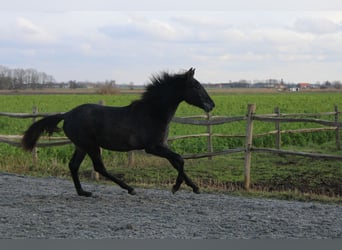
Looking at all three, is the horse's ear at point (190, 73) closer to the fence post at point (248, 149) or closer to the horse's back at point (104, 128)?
the horse's back at point (104, 128)

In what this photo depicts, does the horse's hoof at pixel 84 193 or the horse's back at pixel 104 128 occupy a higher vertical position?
the horse's back at pixel 104 128

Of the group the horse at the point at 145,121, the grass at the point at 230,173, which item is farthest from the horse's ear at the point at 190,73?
the grass at the point at 230,173

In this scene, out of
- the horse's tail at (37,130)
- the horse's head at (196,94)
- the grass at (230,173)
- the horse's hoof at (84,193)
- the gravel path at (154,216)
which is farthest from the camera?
the grass at (230,173)

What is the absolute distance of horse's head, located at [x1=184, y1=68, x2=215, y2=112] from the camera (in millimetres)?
7102

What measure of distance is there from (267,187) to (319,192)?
0.88m

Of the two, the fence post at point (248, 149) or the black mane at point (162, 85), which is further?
the fence post at point (248, 149)

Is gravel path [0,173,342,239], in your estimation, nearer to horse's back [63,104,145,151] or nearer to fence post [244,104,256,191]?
horse's back [63,104,145,151]

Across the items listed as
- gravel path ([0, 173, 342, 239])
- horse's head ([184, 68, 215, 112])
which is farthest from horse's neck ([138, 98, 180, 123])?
gravel path ([0, 173, 342, 239])

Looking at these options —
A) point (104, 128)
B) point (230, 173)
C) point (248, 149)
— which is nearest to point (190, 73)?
point (104, 128)

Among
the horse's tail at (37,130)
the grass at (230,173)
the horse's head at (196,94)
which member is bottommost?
the grass at (230,173)

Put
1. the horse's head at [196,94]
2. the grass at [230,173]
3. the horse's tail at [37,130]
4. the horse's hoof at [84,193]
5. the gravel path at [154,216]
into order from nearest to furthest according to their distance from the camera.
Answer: the gravel path at [154,216], the horse's head at [196,94], the horse's hoof at [84,193], the horse's tail at [37,130], the grass at [230,173]

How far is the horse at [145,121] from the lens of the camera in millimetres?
7113

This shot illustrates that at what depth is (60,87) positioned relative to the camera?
259 feet

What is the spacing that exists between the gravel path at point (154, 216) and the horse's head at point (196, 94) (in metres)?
1.27
